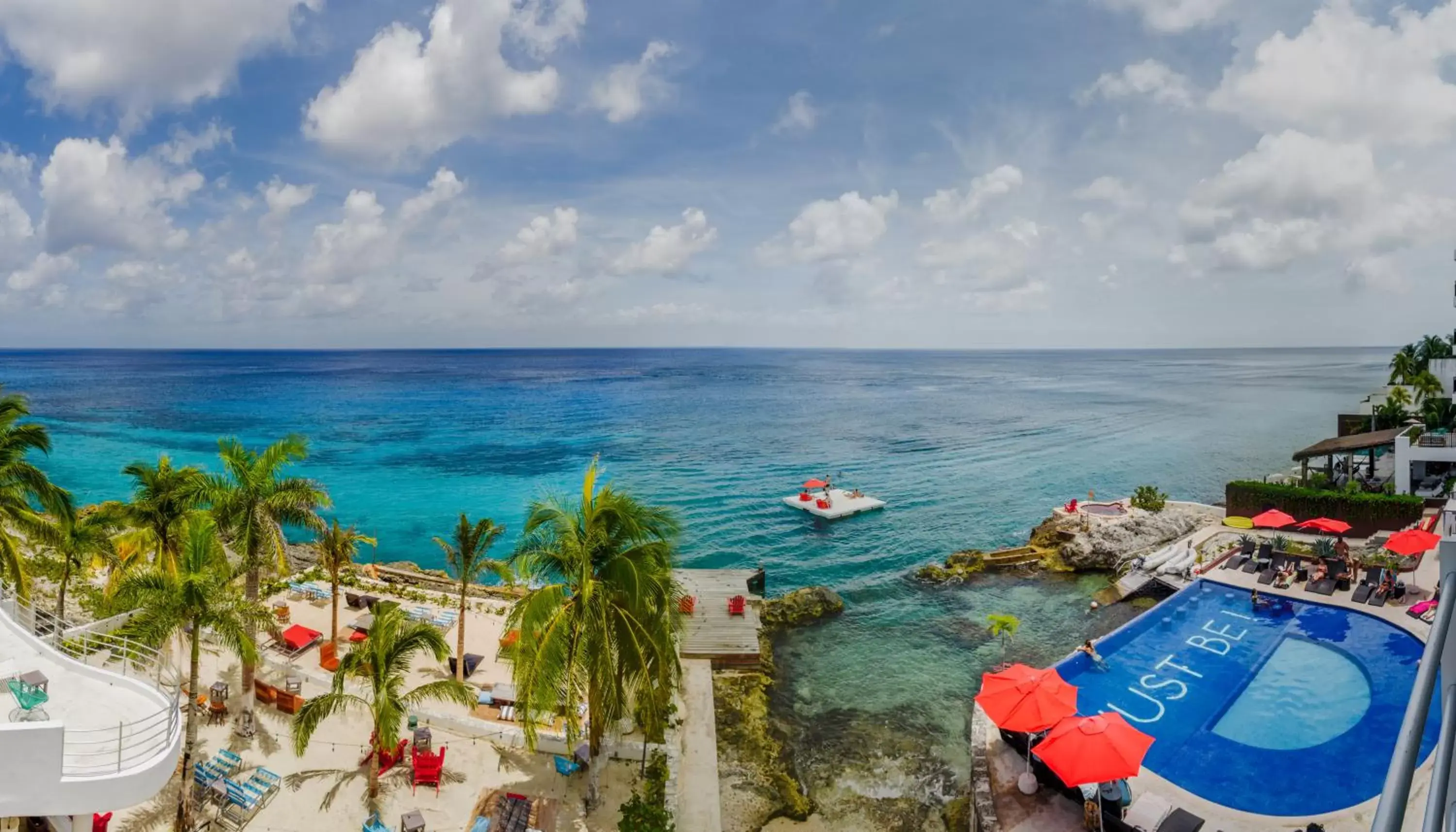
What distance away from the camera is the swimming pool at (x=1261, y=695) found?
17094 mm

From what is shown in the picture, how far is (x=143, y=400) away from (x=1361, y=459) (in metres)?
150

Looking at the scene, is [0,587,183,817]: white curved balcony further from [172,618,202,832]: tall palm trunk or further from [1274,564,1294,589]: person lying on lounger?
[1274,564,1294,589]: person lying on lounger

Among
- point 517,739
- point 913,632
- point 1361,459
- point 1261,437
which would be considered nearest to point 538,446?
point 913,632

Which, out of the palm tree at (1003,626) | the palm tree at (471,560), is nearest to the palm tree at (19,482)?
the palm tree at (471,560)

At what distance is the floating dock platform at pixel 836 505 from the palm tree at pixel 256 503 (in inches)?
1254

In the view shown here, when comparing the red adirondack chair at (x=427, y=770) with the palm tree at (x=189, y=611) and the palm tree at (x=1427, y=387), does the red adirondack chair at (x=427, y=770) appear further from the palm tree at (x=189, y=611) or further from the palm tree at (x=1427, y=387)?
the palm tree at (x=1427, y=387)

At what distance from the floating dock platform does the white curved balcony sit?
126ft

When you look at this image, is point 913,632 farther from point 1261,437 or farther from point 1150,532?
point 1261,437

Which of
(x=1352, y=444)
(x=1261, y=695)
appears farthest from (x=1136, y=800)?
(x=1352, y=444)

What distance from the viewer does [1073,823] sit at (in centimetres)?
1564

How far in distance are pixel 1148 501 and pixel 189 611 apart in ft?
146

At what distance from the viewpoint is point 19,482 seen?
1841 cm

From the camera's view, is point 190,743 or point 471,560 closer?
point 190,743

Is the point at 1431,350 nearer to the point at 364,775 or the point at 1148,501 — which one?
the point at 1148,501
